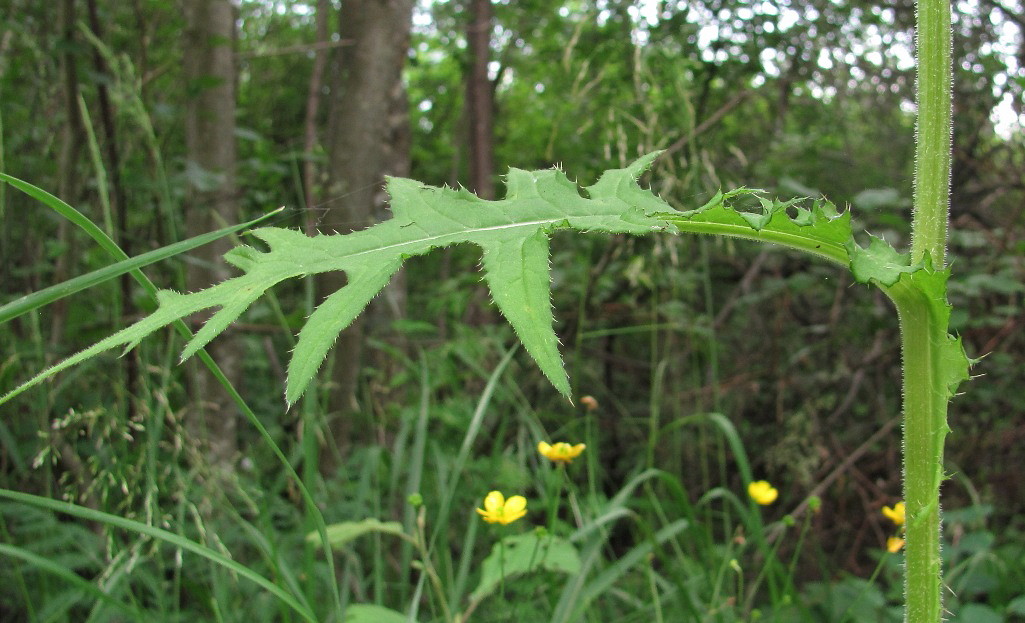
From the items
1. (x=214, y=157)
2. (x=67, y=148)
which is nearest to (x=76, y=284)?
(x=214, y=157)

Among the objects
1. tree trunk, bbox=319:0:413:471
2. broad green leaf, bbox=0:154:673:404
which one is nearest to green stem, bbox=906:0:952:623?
broad green leaf, bbox=0:154:673:404

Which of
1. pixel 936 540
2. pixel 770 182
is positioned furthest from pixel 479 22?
pixel 936 540

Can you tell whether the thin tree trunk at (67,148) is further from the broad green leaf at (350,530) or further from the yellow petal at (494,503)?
the yellow petal at (494,503)

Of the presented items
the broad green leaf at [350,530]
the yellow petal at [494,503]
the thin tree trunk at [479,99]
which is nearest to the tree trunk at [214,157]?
the broad green leaf at [350,530]

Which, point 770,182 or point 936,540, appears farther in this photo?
point 770,182

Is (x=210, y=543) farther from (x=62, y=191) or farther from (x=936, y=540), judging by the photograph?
(x=936, y=540)

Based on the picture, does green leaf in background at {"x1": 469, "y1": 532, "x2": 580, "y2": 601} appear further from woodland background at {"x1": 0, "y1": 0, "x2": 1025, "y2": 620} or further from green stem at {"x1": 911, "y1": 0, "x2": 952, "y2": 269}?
green stem at {"x1": 911, "y1": 0, "x2": 952, "y2": 269}
